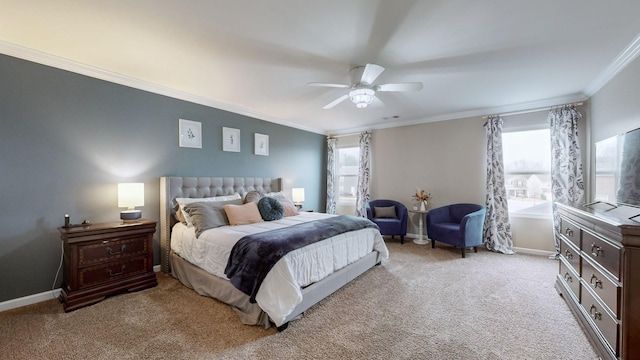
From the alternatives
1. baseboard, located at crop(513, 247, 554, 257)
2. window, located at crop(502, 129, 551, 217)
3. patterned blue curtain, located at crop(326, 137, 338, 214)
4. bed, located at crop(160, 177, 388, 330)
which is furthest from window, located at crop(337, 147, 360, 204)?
baseboard, located at crop(513, 247, 554, 257)

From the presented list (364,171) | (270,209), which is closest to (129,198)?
(270,209)

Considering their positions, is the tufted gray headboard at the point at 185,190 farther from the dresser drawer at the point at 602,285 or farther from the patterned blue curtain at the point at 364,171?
the dresser drawer at the point at 602,285

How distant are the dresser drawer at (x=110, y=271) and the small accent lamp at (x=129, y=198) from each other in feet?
1.74

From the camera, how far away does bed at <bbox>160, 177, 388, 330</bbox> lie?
224cm

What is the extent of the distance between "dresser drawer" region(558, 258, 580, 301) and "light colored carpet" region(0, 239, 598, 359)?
0.22m

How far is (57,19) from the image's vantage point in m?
2.13

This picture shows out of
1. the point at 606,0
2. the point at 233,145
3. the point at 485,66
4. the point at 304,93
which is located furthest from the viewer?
the point at 233,145

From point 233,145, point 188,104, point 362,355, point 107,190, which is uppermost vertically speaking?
point 188,104

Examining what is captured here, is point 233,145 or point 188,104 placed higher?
point 188,104

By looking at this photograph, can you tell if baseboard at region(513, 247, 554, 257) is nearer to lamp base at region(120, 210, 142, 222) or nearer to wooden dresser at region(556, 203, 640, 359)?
wooden dresser at region(556, 203, 640, 359)

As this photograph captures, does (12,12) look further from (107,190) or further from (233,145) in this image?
(233,145)

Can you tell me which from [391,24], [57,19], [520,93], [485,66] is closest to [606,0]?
[485,66]

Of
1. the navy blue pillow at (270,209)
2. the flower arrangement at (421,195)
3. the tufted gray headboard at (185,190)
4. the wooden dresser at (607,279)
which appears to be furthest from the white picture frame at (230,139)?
the wooden dresser at (607,279)

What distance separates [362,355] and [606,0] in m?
3.24
